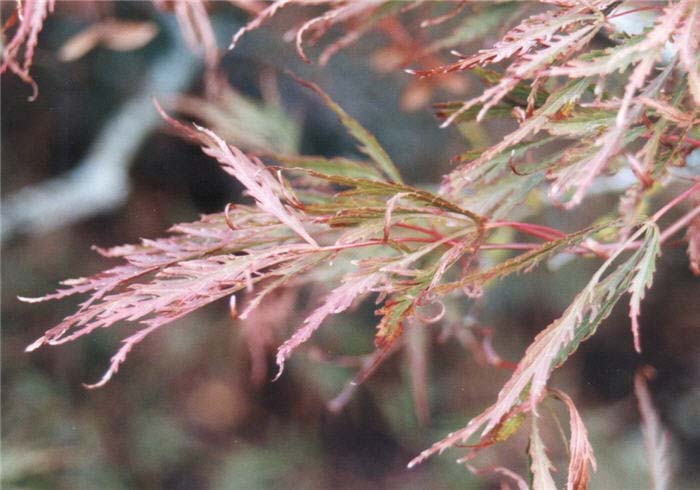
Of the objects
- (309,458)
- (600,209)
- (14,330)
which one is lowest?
(309,458)

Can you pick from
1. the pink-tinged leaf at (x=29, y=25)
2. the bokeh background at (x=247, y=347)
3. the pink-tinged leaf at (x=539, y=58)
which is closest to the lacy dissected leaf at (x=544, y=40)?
the pink-tinged leaf at (x=539, y=58)

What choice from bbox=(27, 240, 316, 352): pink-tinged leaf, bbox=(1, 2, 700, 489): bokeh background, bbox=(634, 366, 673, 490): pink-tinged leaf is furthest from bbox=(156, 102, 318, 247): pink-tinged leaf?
bbox=(1, 2, 700, 489): bokeh background

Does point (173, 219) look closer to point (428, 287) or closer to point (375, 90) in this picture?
point (375, 90)

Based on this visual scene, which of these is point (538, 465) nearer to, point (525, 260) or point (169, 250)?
point (525, 260)

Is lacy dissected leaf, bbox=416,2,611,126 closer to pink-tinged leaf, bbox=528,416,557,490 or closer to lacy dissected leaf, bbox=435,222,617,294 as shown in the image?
lacy dissected leaf, bbox=435,222,617,294

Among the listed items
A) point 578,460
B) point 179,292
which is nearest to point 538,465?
point 578,460

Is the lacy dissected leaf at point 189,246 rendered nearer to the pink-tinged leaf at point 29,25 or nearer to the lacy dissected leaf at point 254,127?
the pink-tinged leaf at point 29,25

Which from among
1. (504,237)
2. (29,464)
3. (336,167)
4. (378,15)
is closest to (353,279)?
(336,167)
